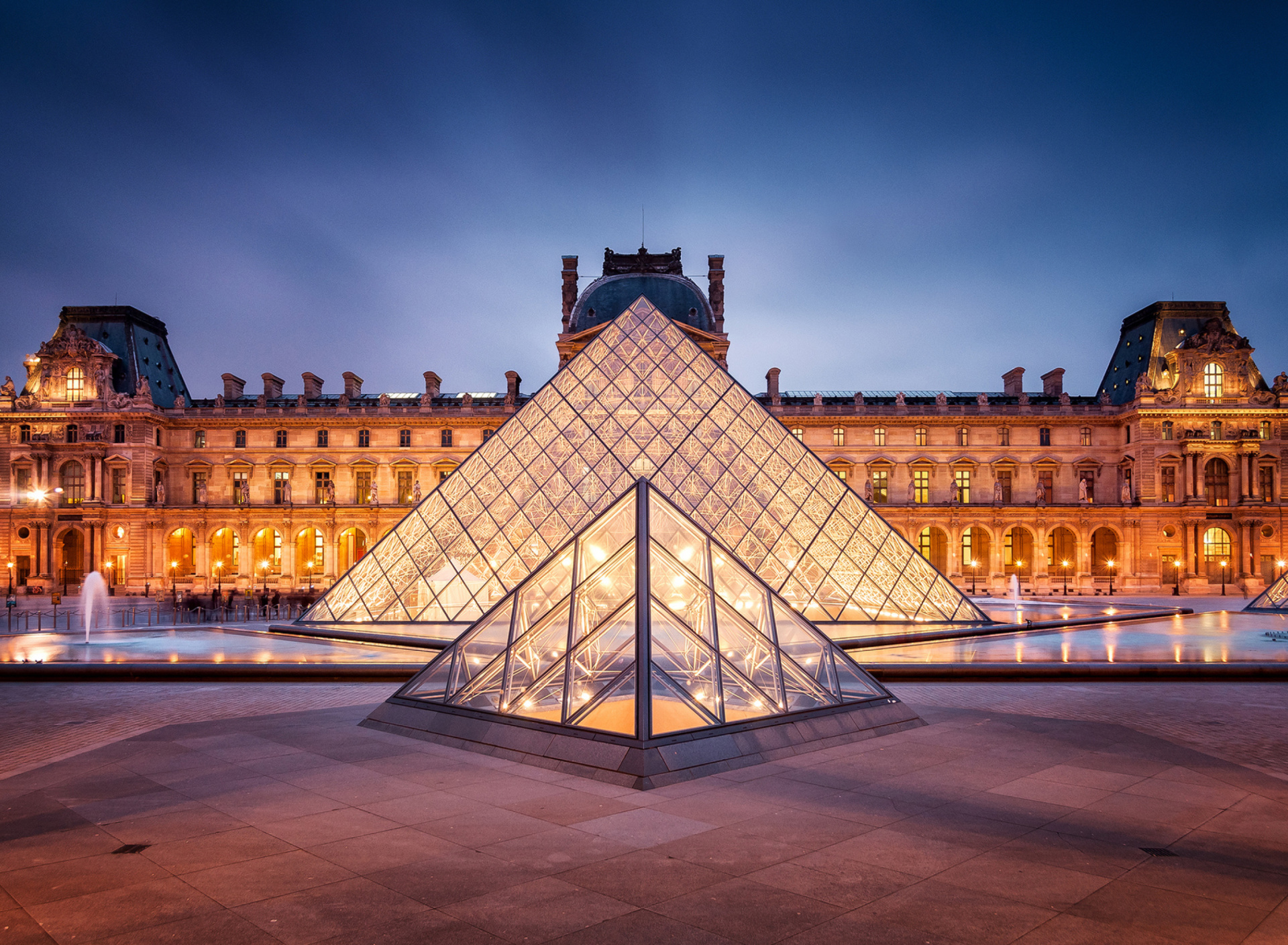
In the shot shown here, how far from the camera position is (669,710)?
773cm

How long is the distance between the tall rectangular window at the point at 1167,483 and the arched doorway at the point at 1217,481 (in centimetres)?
164

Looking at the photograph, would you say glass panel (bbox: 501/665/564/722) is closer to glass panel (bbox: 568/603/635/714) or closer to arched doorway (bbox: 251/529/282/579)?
glass panel (bbox: 568/603/635/714)

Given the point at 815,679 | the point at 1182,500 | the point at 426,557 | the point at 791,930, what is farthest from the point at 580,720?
the point at 1182,500

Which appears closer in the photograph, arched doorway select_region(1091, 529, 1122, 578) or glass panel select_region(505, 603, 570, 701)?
glass panel select_region(505, 603, 570, 701)

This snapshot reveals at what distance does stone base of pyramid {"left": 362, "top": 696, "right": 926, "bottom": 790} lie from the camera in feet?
22.6

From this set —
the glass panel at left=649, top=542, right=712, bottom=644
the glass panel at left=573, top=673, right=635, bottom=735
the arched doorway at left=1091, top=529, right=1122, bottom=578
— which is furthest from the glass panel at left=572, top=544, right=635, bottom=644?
the arched doorway at left=1091, top=529, right=1122, bottom=578

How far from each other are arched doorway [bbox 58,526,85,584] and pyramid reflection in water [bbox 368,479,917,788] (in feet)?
145

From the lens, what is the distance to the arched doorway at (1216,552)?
42.0 metres

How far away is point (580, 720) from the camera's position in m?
7.49

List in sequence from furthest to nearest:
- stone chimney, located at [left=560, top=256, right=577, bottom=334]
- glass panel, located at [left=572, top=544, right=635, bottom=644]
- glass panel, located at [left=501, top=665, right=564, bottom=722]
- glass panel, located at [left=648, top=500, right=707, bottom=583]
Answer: stone chimney, located at [left=560, top=256, right=577, bottom=334] → glass panel, located at [left=648, top=500, right=707, bottom=583] → glass panel, located at [left=572, top=544, right=635, bottom=644] → glass panel, located at [left=501, top=665, right=564, bottom=722]

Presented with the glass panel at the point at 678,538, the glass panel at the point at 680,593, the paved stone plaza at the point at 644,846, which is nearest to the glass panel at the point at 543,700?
the paved stone plaza at the point at 644,846

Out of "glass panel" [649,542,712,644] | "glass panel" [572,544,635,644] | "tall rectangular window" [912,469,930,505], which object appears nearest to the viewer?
"glass panel" [572,544,635,644]

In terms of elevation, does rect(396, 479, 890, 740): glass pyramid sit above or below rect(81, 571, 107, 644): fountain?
above

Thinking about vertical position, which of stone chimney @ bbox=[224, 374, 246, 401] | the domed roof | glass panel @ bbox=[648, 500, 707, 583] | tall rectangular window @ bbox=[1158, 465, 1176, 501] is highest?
the domed roof
